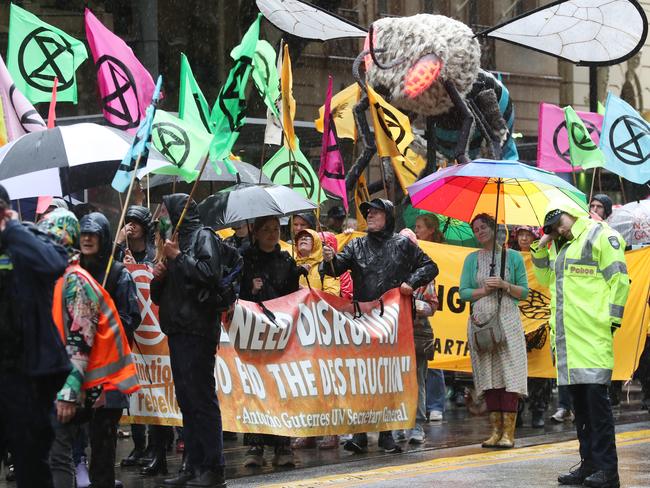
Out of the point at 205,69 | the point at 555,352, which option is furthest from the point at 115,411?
the point at 205,69

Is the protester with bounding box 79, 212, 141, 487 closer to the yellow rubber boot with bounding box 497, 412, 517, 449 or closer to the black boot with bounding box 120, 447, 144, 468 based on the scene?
the black boot with bounding box 120, 447, 144, 468

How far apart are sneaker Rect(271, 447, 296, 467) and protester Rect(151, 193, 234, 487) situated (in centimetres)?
130

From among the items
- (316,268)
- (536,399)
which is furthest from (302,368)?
(536,399)

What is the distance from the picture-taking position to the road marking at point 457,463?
9.09 metres

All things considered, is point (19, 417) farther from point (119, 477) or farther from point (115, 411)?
point (119, 477)

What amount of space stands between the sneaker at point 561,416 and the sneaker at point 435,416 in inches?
42.9

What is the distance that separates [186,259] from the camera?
854cm

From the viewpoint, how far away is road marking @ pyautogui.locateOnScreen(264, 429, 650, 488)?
9.09 m

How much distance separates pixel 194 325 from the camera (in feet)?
28.3

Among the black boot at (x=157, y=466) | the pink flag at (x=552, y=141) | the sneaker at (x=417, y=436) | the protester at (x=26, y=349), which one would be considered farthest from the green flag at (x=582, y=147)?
the protester at (x=26, y=349)

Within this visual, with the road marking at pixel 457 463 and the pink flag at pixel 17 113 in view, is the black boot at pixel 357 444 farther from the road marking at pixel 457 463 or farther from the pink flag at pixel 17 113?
the pink flag at pixel 17 113

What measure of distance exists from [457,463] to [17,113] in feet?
14.4

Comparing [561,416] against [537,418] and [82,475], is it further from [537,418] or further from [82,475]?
[82,475]

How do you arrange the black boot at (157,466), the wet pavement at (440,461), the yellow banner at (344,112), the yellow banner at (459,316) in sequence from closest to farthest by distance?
the wet pavement at (440,461) → the black boot at (157,466) → the yellow banner at (459,316) → the yellow banner at (344,112)
